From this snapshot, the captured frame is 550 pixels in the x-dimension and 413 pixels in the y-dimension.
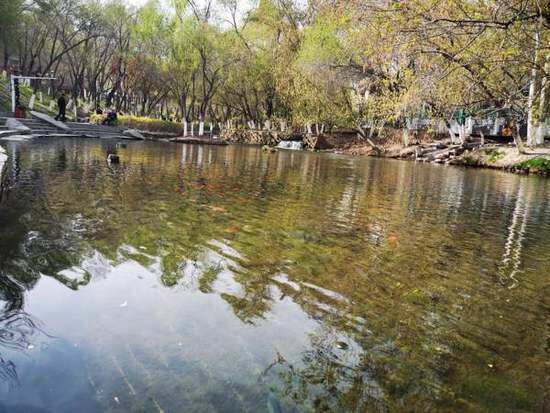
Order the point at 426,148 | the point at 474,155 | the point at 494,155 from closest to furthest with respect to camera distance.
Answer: the point at 494,155
the point at 474,155
the point at 426,148

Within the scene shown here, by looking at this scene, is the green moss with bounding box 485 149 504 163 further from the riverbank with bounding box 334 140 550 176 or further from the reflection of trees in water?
the reflection of trees in water

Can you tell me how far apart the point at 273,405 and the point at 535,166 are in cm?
2702

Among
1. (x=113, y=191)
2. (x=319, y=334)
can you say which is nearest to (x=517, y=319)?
(x=319, y=334)

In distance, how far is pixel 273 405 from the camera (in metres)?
3.07

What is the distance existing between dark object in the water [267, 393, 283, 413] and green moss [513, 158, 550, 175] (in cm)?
2662

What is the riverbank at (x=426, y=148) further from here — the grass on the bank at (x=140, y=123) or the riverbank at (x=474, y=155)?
the grass on the bank at (x=140, y=123)

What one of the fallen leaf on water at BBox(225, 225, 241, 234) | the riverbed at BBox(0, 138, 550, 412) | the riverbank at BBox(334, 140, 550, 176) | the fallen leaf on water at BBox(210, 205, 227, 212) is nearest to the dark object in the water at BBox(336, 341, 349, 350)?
the riverbed at BBox(0, 138, 550, 412)

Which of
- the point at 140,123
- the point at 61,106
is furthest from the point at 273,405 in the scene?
the point at 140,123

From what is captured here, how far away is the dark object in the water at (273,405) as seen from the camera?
3.01 metres

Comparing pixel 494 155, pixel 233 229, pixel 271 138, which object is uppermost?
pixel 271 138

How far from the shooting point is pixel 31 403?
2.99 metres

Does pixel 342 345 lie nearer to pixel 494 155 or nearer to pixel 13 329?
pixel 13 329

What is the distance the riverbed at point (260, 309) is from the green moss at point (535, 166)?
18152mm

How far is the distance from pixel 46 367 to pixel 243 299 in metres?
2.05
